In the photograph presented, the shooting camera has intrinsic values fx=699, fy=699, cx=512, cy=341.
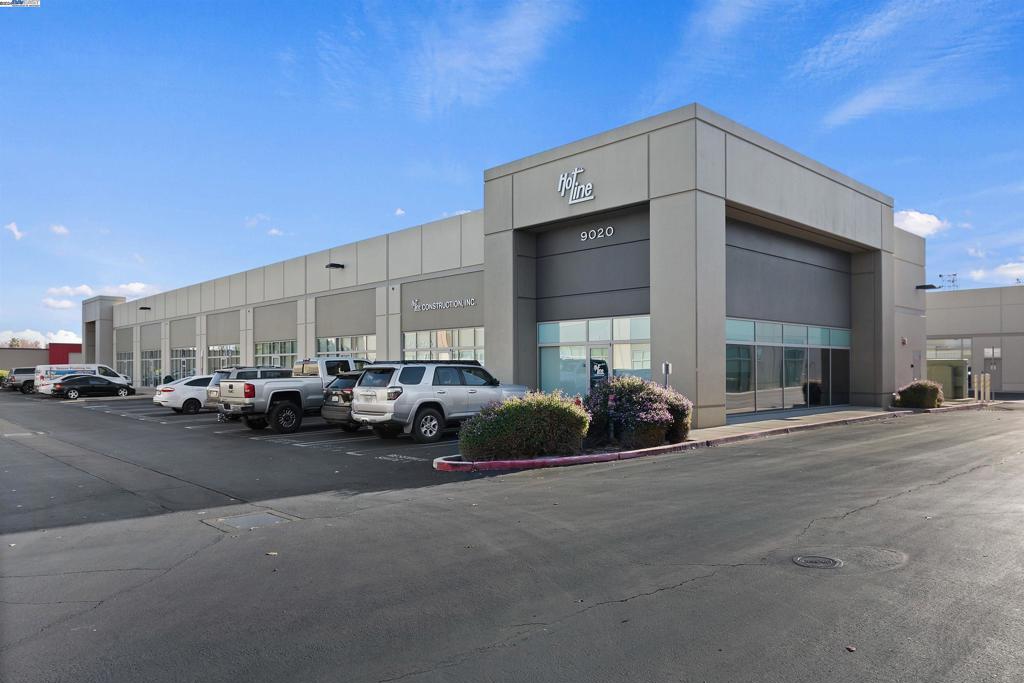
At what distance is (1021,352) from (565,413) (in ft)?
145

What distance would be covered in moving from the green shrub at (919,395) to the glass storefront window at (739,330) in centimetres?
945

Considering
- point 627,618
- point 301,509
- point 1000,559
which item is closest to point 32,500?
→ point 301,509

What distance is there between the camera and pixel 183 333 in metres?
51.3

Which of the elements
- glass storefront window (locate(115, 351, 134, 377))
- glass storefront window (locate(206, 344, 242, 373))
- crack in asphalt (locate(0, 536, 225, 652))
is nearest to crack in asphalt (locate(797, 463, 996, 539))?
crack in asphalt (locate(0, 536, 225, 652))

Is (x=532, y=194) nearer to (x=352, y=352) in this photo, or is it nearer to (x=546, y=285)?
(x=546, y=285)

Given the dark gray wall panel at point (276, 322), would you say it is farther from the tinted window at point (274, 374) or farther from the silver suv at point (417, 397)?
the silver suv at point (417, 397)

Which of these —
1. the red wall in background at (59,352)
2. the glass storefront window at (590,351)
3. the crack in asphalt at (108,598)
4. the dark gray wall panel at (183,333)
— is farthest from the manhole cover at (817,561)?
the red wall in background at (59,352)

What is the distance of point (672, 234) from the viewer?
18875 mm

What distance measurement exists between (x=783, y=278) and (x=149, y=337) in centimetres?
5094

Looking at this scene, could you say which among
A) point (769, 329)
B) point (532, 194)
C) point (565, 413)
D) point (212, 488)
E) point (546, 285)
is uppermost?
point (532, 194)

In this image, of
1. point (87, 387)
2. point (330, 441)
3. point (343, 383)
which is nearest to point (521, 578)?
point (330, 441)

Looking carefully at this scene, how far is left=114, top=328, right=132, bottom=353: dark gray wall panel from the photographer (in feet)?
201

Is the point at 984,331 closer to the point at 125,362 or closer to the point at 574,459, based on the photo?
the point at 574,459

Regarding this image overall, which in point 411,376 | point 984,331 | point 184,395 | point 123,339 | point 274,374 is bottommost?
point 184,395
